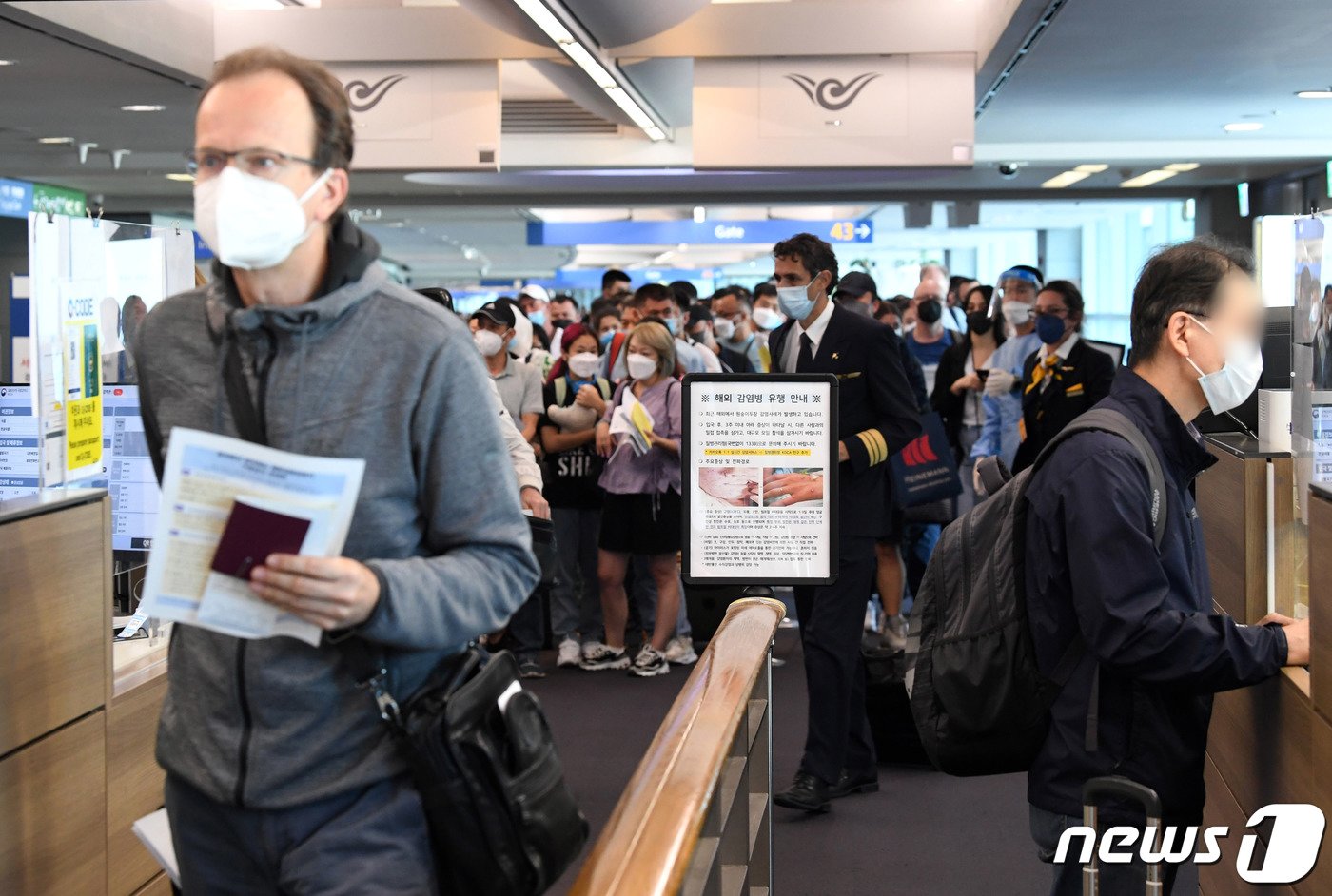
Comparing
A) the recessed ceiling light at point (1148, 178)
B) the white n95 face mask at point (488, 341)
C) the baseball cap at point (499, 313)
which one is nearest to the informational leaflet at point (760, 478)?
the white n95 face mask at point (488, 341)

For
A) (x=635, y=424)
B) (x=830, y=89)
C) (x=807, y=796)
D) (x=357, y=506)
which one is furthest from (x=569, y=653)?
(x=357, y=506)

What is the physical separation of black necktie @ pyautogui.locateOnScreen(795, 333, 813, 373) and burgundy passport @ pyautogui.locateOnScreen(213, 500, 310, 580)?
3.77 metres

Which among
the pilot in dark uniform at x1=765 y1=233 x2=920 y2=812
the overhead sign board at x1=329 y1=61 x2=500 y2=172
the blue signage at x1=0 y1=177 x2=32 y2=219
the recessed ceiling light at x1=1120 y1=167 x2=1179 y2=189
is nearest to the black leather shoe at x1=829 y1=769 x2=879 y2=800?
the pilot in dark uniform at x1=765 y1=233 x2=920 y2=812

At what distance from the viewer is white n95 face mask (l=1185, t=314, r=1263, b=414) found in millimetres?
2771

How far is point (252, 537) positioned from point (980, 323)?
7848 millimetres

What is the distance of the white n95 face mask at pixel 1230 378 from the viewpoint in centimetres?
277

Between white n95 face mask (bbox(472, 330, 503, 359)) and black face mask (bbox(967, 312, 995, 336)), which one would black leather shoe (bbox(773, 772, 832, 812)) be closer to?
white n95 face mask (bbox(472, 330, 503, 359))

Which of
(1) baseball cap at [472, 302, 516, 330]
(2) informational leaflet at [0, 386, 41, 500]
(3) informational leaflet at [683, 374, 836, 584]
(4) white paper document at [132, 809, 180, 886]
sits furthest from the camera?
(1) baseball cap at [472, 302, 516, 330]

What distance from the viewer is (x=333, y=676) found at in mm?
1820

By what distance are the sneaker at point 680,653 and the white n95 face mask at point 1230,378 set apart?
528 centimetres

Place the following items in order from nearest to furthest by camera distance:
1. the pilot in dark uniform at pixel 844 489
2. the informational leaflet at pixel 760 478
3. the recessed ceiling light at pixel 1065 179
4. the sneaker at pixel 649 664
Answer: the informational leaflet at pixel 760 478
the pilot in dark uniform at pixel 844 489
the sneaker at pixel 649 664
the recessed ceiling light at pixel 1065 179

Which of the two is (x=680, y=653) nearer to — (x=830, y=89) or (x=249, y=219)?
(x=830, y=89)

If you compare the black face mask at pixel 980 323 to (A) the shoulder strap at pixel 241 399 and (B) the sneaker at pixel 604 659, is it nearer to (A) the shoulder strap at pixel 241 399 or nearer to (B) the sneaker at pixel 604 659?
(B) the sneaker at pixel 604 659

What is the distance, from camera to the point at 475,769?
1807 mm
